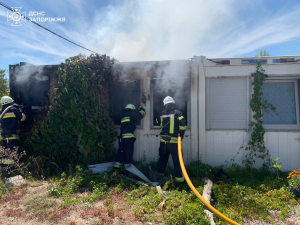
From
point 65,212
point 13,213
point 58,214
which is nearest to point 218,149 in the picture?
point 65,212

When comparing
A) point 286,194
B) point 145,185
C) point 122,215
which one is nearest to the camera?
point 122,215

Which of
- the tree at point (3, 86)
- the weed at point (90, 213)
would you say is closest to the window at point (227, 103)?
the weed at point (90, 213)

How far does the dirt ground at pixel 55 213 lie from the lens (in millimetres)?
3803

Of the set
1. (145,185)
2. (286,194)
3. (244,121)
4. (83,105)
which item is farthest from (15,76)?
(286,194)

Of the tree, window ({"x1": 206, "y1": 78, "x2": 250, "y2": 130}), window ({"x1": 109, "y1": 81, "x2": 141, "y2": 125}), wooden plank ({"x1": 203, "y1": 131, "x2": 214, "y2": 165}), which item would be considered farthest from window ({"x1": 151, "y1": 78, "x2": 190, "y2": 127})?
the tree

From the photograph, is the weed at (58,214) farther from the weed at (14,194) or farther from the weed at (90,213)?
the weed at (14,194)

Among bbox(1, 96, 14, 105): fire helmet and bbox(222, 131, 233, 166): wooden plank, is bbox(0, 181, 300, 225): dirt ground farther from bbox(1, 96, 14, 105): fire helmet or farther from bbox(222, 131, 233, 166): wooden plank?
bbox(1, 96, 14, 105): fire helmet

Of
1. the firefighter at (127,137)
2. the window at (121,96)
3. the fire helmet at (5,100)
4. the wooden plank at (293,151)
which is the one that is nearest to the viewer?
the firefighter at (127,137)

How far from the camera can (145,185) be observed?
5016mm

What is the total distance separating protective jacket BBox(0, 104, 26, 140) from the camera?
245 inches

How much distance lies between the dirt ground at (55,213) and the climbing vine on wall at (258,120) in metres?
3.69

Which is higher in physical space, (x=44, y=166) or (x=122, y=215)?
(x=44, y=166)

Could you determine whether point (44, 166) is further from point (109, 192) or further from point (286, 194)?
point (286, 194)

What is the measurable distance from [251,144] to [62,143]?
205 inches
